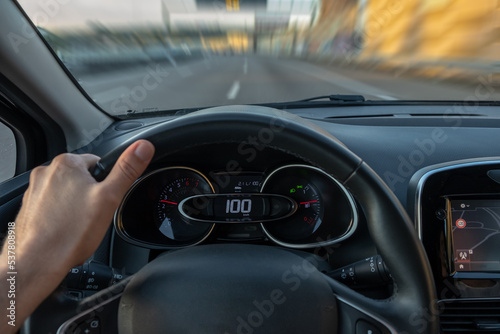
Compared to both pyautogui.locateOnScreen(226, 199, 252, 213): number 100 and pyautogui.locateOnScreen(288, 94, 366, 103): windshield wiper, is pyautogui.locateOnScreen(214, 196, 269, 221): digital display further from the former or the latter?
pyautogui.locateOnScreen(288, 94, 366, 103): windshield wiper

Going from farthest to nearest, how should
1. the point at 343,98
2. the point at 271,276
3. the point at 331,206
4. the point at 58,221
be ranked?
the point at 343,98 < the point at 331,206 < the point at 271,276 < the point at 58,221

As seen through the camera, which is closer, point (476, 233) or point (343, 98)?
point (476, 233)

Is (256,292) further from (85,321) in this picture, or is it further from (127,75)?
(127,75)

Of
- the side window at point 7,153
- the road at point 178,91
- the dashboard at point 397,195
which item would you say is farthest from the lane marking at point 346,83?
the side window at point 7,153

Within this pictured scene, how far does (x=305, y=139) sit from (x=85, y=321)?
0.83 metres

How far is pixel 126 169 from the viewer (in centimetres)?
112

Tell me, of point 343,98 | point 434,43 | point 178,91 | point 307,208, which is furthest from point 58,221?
point 434,43

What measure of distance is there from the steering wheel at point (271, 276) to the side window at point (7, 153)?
1.43 metres

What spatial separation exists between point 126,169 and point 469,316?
5.80 ft

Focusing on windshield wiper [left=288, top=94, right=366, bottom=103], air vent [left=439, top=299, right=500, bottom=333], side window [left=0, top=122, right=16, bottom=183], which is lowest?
air vent [left=439, top=299, right=500, bottom=333]

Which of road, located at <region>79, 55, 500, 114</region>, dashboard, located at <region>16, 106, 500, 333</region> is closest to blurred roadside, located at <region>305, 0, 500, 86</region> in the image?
road, located at <region>79, 55, 500, 114</region>

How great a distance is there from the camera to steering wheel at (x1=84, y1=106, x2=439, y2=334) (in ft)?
4.16

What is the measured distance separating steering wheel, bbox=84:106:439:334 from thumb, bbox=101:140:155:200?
8cm

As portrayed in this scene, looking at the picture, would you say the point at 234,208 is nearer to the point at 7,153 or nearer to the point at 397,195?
the point at 397,195
